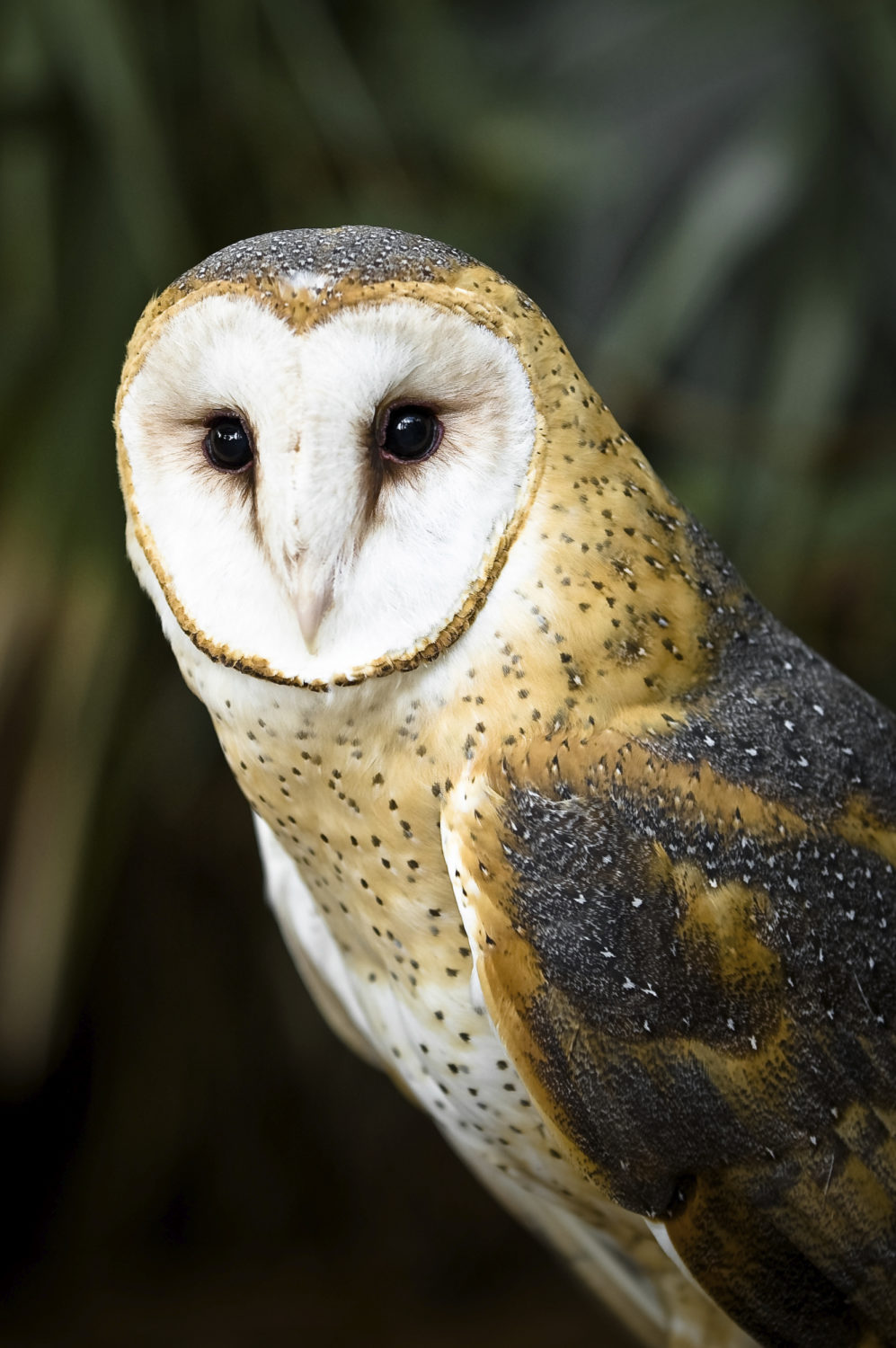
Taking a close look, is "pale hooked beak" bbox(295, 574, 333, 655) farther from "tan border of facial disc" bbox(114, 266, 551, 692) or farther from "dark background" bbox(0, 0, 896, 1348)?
"dark background" bbox(0, 0, 896, 1348)

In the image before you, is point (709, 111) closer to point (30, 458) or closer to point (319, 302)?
point (30, 458)

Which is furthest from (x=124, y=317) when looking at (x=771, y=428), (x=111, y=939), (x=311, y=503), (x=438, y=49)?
(x=311, y=503)

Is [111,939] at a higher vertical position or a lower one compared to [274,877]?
lower

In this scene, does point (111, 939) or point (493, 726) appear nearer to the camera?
point (493, 726)

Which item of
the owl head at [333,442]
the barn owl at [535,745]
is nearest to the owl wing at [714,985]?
the barn owl at [535,745]

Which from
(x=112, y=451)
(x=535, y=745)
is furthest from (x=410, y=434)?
(x=112, y=451)

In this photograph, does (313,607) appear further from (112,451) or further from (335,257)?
(112,451)
